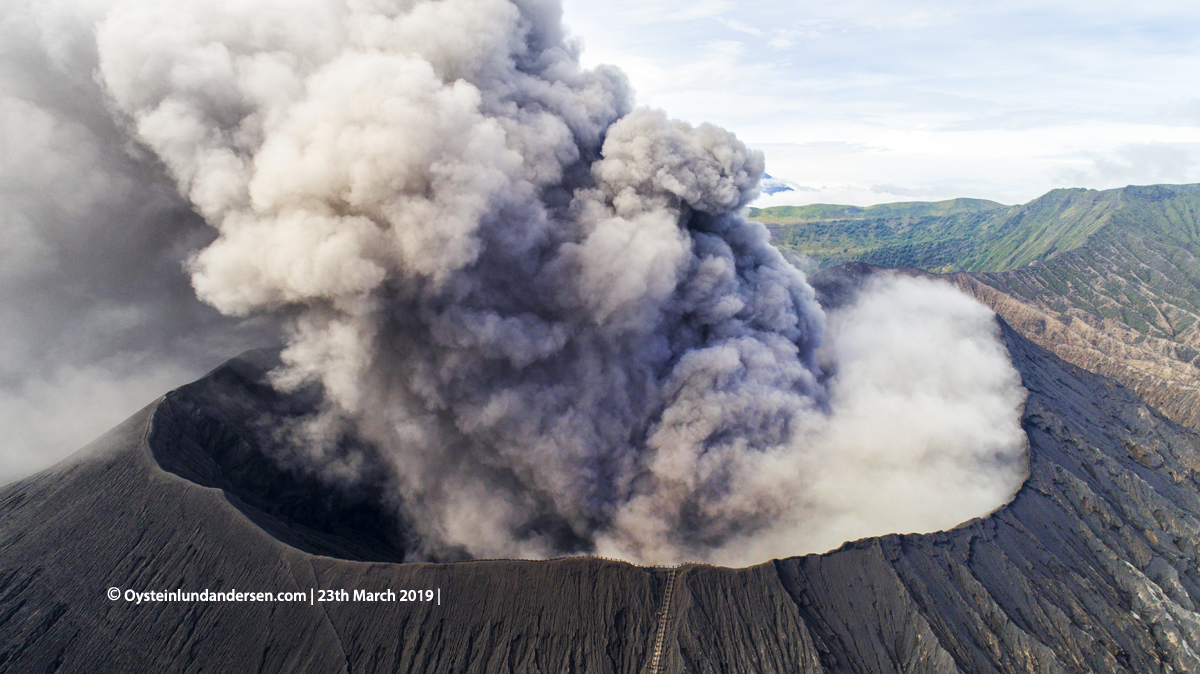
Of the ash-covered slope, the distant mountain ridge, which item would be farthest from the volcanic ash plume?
the distant mountain ridge

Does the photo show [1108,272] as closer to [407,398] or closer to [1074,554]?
[1074,554]

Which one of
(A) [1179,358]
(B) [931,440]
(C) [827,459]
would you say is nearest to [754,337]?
(C) [827,459]

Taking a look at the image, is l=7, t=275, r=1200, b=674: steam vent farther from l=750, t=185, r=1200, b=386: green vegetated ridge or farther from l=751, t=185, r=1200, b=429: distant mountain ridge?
l=750, t=185, r=1200, b=386: green vegetated ridge

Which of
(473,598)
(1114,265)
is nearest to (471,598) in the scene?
Answer: (473,598)

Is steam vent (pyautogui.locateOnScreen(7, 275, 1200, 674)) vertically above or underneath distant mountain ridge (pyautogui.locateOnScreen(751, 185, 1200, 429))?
above

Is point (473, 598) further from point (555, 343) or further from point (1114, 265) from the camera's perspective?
point (1114, 265)
